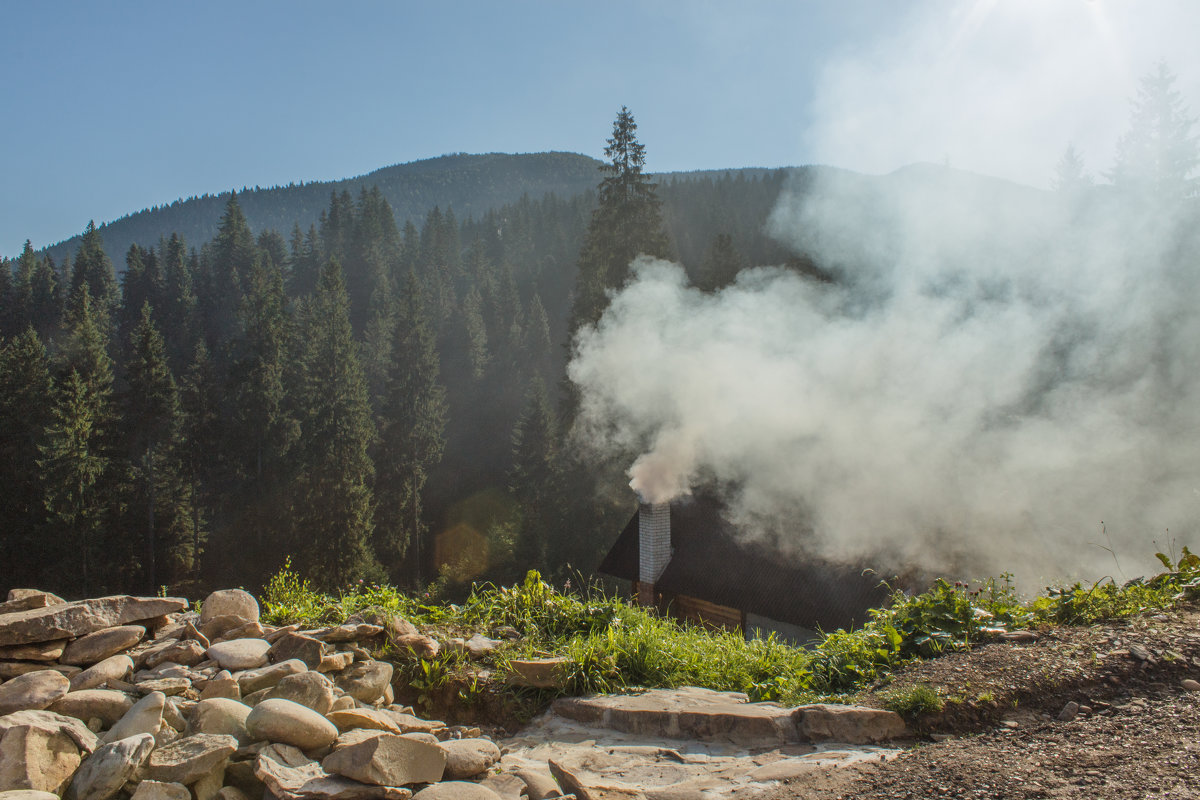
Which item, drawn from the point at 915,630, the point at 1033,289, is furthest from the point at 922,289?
the point at 915,630

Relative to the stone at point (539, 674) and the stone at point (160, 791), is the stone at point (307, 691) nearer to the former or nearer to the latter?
the stone at point (160, 791)

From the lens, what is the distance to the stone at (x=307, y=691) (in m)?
4.38

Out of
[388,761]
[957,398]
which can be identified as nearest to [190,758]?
[388,761]

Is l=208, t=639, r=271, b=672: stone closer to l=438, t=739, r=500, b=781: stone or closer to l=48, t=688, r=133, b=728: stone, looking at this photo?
l=48, t=688, r=133, b=728: stone

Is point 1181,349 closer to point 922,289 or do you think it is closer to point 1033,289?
point 1033,289

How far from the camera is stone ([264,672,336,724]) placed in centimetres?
438

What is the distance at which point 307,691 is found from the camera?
14.4ft

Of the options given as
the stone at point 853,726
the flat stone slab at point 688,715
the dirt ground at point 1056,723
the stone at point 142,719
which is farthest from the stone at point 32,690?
the stone at point 853,726

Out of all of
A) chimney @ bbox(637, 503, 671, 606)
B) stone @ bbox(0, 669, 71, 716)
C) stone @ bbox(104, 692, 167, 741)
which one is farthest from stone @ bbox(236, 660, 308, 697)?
chimney @ bbox(637, 503, 671, 606)

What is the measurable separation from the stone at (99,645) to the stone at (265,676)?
3.79 ft

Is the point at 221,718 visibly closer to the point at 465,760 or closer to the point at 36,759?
the point at 36,759

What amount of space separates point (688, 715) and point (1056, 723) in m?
2.07

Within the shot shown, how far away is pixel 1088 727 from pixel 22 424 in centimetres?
4061

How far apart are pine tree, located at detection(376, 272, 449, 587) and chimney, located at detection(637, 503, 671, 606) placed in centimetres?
2676
